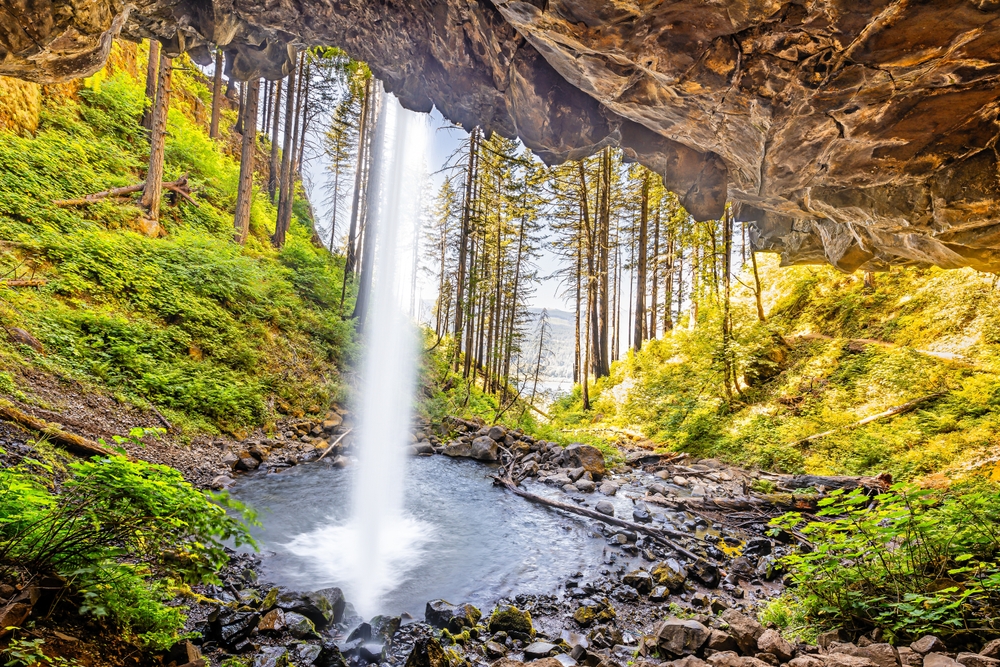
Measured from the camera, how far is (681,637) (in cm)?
407

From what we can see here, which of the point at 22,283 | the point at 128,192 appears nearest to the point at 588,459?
the point at 22,283

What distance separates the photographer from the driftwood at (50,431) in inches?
221

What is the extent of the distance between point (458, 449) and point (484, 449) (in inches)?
36.6

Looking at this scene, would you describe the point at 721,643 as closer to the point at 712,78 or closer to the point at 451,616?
the point at 451,616

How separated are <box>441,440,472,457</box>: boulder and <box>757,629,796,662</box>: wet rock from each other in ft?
34.0

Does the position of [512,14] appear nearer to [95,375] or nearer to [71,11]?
[71,11]

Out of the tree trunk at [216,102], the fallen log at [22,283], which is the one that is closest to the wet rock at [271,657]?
the fallen log at [22,283]

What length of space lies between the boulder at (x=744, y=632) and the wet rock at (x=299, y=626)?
13.5 ft

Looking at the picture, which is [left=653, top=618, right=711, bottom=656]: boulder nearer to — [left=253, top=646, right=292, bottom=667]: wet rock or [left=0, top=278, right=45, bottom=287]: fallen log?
[left=253, top=646, right=292, bottom=667]: wet rock

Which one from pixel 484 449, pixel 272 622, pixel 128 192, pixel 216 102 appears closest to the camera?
pixel 272 622

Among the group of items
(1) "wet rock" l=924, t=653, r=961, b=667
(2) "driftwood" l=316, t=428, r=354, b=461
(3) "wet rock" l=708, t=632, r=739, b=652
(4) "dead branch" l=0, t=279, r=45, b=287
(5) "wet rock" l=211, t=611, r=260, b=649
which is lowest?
(5) "wet rock" l=211, t=611, r=260, b=649

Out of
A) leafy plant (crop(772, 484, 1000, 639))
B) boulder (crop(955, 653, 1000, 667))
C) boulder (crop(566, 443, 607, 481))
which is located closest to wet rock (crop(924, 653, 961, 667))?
boulder (crop(955, 653, 1000, 667))

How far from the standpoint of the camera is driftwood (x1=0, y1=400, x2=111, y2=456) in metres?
5.62

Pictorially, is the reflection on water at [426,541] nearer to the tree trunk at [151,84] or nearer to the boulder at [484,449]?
the boulder at [484,449]
